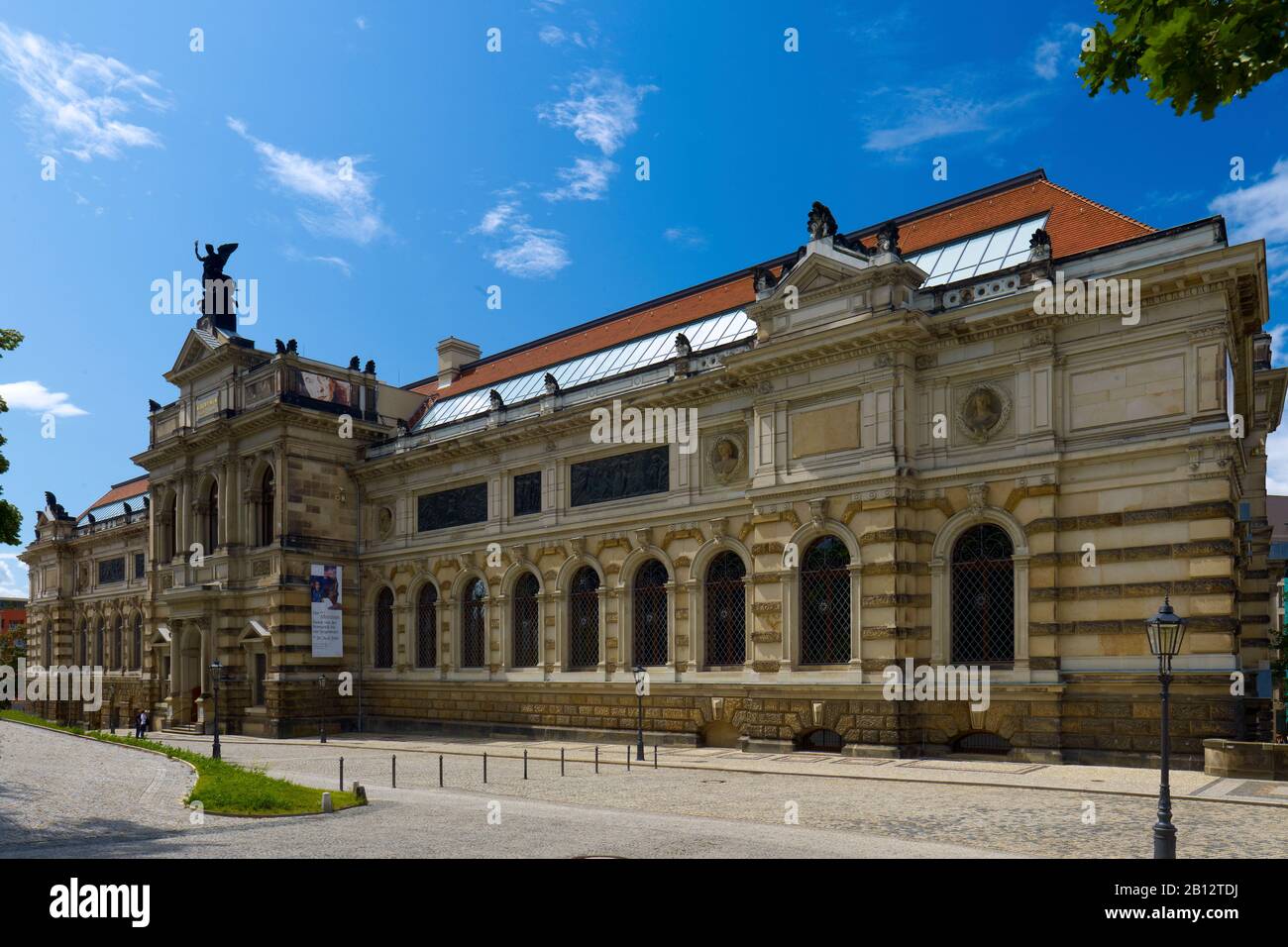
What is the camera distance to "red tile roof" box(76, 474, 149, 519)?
Answer: 75688 mm

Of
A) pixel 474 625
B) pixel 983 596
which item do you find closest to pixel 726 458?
pixel 983 596

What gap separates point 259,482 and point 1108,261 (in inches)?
1409

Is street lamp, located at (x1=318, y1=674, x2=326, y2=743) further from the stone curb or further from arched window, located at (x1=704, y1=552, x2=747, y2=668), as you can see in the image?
arched window, located at (x1=704, y1=552, x2=747, y2=668)

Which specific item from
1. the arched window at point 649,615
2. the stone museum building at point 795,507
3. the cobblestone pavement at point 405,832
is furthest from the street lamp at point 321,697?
the cobblestone pavement at point 405,832

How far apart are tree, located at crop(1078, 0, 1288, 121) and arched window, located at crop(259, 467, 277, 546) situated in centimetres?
4377

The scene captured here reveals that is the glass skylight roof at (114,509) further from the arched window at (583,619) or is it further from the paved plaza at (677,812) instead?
the paved plaza at (677,812)

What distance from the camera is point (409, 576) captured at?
154 feet

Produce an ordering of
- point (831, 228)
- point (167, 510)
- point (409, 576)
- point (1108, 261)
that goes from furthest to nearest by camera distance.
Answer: point (167, 510) < point (409, 576) < point (831, 228) < point (1108, 261)

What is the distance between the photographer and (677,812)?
19500 millimetres

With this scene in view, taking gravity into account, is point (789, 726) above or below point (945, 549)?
below

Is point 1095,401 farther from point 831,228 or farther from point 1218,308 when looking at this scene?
point 831,228

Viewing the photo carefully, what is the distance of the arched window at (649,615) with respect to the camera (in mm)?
36906

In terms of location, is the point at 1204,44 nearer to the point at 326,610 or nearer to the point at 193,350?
the point at 326,610
